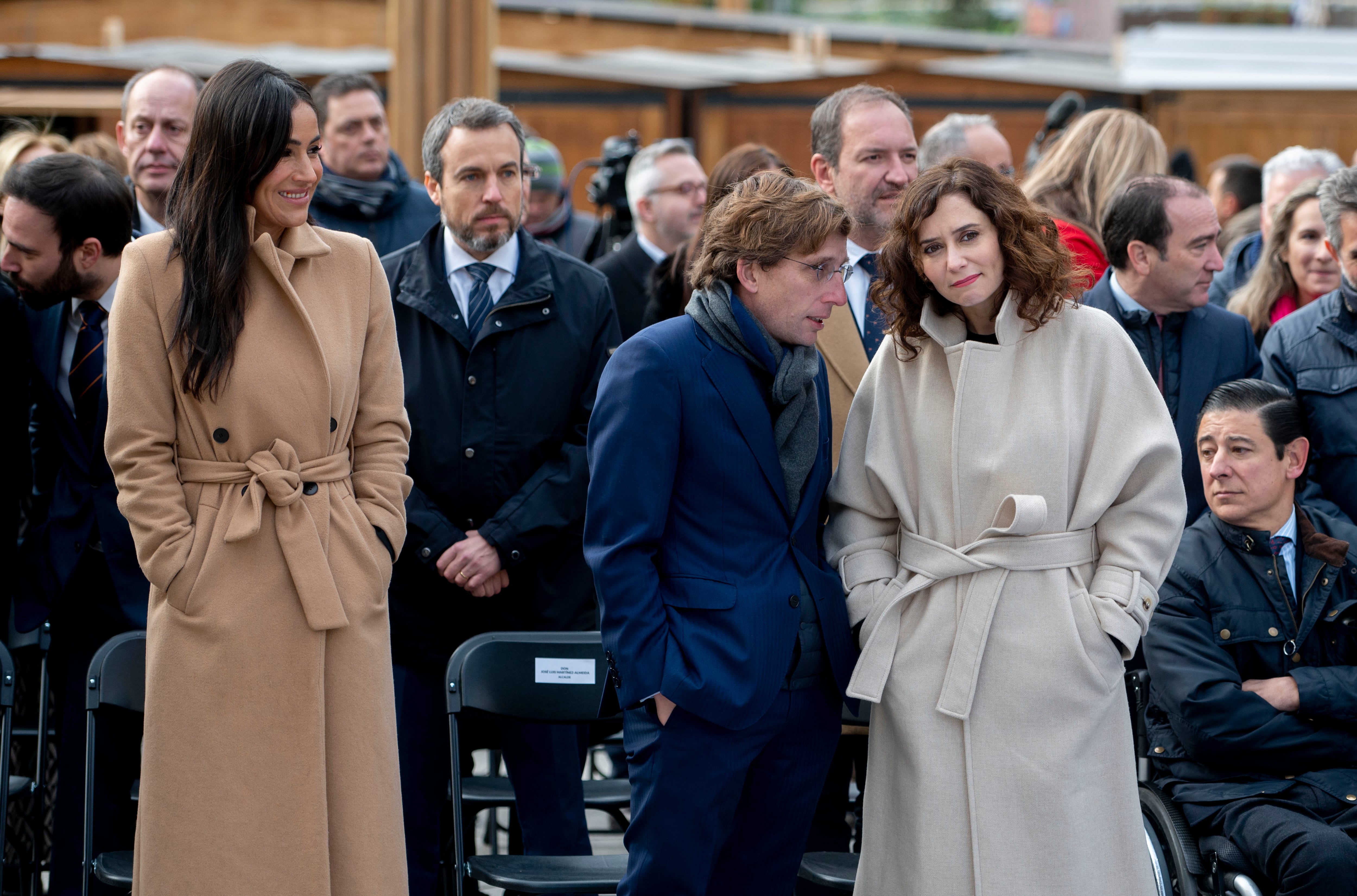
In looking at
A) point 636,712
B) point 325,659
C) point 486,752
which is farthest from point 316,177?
point 486,752

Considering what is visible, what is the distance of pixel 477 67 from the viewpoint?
637 cm

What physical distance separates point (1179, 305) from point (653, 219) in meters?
2.18

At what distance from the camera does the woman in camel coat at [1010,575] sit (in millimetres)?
2633

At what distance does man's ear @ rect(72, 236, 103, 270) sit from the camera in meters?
3.36

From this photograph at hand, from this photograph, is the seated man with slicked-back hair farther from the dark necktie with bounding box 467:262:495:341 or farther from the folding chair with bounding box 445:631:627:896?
the dark necktie with bounding box 467:262:495:341

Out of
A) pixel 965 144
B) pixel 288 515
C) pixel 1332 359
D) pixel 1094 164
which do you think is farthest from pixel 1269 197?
pixel 288 515

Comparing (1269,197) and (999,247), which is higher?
(1269,197)

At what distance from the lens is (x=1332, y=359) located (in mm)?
3568

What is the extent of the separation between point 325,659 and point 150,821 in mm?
425

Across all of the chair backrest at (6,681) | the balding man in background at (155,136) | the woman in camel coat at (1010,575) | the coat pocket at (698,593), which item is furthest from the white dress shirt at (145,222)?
the woman in camel coat at (1010,575)

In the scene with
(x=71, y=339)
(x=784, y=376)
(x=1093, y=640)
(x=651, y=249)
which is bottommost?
(x=1093, y=640)

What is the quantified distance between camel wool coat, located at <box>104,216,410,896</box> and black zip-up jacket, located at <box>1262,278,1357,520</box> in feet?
7.79

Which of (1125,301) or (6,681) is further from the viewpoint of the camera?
(1125,301)

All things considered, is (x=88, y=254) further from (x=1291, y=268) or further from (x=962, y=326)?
(x=1291, y=268)
